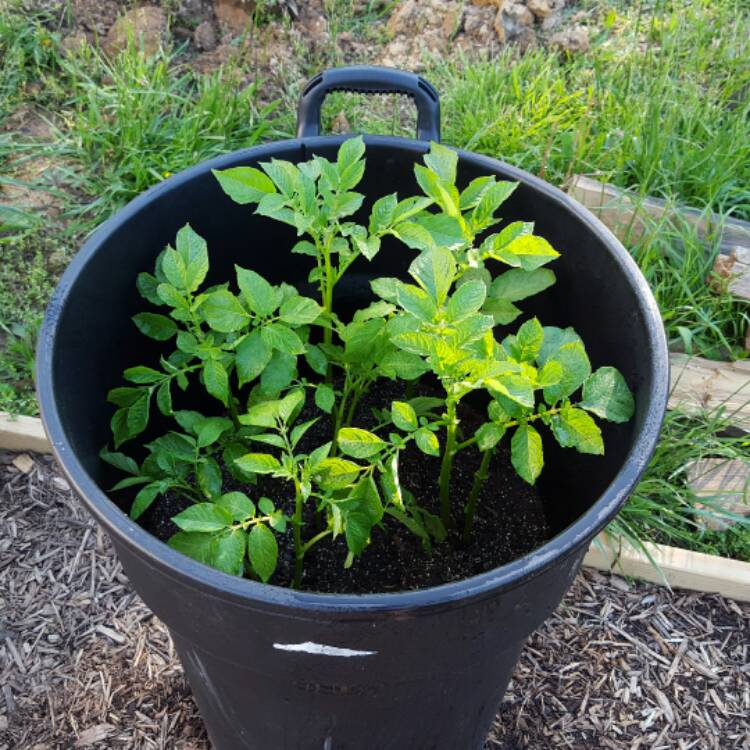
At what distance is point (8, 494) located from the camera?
1.97 m

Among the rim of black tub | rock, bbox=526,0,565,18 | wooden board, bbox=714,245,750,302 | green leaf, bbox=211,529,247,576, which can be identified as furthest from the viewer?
rock, bbox=526,0,565,18

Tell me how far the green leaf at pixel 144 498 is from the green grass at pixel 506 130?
0.92 metres

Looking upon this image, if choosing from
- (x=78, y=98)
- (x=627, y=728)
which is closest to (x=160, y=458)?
(x=627, y=728)

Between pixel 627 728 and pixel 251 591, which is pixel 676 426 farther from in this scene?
pixel 251 591

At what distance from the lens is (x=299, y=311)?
1196 millimetres

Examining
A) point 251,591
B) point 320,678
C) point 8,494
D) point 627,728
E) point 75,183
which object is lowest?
point 627,728

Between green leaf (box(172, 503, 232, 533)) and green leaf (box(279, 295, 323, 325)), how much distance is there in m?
0.28

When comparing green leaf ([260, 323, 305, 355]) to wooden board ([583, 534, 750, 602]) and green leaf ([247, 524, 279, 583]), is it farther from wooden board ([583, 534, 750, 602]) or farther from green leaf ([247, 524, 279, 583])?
wooden board ([583, 534, 750, 602])

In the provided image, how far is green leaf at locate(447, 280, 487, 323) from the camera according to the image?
1056 millimetres

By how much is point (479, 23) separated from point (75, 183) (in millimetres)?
1445

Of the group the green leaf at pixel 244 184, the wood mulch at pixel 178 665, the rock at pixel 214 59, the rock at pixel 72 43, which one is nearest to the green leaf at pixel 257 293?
the green leaf at pixel 244 184

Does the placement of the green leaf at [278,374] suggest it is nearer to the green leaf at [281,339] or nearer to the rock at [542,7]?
the green leaf at [281,339]

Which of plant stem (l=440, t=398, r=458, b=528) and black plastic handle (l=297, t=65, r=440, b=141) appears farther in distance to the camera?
black plastic handle (l=297, t=65, r=440, b=141)

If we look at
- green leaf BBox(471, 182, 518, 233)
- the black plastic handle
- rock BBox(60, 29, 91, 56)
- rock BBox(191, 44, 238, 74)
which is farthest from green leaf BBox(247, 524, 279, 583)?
rock BBox(60, 29, 91, 56)
